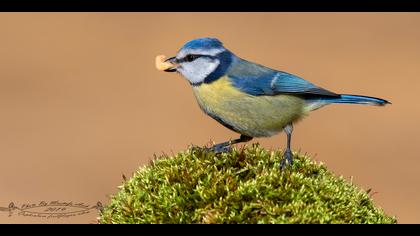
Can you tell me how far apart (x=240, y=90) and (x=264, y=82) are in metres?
0.17

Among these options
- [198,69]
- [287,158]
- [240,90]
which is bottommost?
[287,158]

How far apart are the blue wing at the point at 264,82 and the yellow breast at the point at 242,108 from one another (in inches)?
1.5

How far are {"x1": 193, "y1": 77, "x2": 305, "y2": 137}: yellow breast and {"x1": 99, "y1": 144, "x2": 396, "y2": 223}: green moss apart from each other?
0.87 ft

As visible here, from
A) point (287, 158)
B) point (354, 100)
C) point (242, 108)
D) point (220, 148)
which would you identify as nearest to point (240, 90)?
point (242, 108)

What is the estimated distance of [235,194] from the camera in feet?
10.3

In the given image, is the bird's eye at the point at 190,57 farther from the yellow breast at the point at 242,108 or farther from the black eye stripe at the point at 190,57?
the yellow breast at the point at 242,108

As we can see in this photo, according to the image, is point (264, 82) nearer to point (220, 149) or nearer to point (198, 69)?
point (198, 69)

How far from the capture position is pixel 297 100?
4043mm

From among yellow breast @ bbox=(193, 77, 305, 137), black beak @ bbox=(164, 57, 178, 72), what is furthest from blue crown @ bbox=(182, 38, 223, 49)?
yellow breast @ bbox=(193, 77, 305, 137)

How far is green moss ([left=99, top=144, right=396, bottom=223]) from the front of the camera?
3.05 m

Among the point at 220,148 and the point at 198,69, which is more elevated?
the point at 198,69

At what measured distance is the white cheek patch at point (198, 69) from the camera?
12.6 feet

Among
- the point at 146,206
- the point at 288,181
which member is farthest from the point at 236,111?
the point at 146,206
